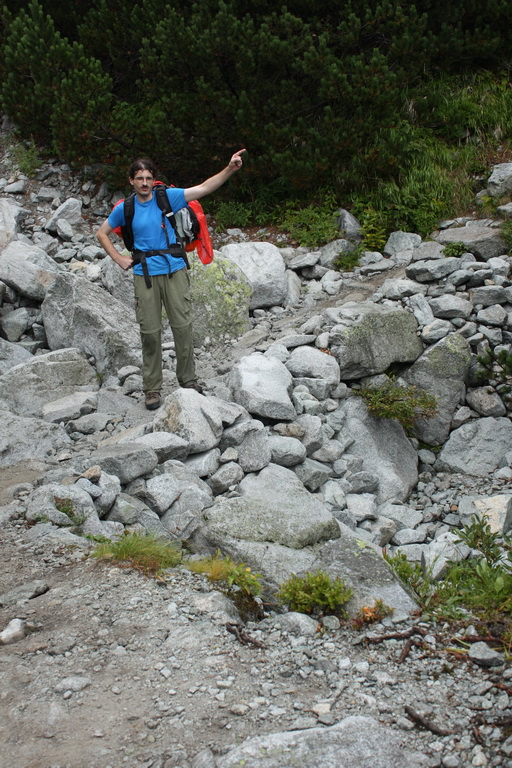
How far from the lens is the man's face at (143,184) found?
248 inches

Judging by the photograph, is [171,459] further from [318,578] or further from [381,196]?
[381,196]

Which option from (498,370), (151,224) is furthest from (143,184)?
(498,370)

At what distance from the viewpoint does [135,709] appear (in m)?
3.06

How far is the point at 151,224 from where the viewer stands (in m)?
6.48

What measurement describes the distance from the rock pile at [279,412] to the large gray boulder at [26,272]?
0.03 meters

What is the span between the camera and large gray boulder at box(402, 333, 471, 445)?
848 cm

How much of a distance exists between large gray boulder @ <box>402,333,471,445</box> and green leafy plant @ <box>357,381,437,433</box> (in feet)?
0.79

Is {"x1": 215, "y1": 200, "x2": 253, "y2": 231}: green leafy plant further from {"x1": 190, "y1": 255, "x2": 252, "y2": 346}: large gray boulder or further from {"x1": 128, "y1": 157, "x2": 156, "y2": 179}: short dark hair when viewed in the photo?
{"x1": 128, "y1": 157, "x2": 156, "y2": 179}: short dark hair

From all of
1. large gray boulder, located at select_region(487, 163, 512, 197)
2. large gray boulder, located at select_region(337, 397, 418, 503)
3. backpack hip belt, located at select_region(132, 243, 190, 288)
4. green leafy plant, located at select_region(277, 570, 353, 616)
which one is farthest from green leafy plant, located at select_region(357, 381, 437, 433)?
large gray boulder, located at select_region(487, 163, 512, 197)

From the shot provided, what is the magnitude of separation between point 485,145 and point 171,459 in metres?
9.02

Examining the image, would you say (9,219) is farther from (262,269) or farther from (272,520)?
(272,520)

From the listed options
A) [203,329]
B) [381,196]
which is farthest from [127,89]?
[203,329]

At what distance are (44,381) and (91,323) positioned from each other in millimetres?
1078

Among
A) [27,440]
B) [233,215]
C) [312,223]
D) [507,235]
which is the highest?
[233,215]
